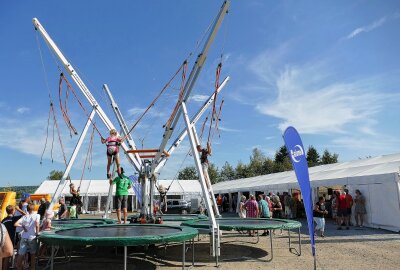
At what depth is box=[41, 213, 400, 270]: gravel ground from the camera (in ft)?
21.6

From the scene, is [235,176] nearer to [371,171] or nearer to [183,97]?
[371,171]

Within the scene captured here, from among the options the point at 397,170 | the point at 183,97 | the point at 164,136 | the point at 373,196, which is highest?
the point at 183,97

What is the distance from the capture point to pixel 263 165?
6656 cm

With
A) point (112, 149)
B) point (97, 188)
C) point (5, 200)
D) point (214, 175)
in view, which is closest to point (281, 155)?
point (214, 175)

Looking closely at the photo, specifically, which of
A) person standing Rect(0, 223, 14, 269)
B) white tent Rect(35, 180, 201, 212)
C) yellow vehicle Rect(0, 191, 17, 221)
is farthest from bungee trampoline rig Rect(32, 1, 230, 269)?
white tent Rect(35, 180, 201, 212)

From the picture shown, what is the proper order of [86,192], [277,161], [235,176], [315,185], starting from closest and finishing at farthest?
1. [315,185]
2. [86,192]
3. [277,161]
4. [235,176]

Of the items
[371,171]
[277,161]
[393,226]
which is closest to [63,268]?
[393,226]

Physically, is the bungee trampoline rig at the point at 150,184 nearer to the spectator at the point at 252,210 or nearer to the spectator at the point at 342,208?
the spectator at the point at 252,210

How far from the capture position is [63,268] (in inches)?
270

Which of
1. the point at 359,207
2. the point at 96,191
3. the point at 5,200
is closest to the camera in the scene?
the point at 359,207

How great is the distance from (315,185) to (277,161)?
5161 centimetres

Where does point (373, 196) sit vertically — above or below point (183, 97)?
below

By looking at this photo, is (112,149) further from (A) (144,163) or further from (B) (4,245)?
(B) (4,245)

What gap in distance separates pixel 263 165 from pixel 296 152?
62.7 m
